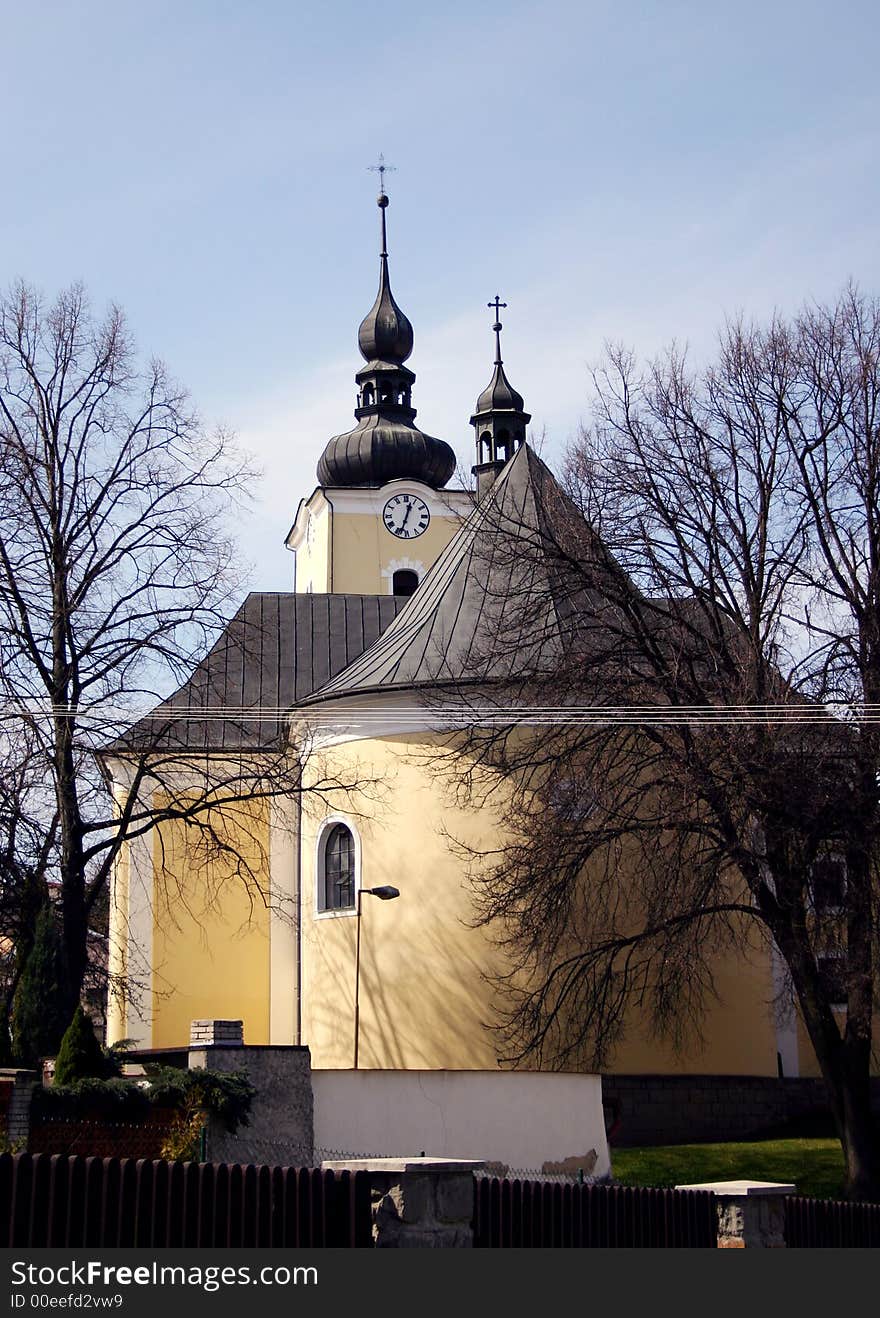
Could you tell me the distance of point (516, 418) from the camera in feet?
147

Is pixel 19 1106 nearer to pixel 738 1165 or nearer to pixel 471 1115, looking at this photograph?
pixel 471 1115

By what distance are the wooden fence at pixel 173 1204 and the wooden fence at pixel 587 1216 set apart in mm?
1004

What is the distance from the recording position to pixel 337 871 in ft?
92.5

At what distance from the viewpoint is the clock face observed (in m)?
44.0

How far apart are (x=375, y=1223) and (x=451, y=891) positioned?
54.4ft

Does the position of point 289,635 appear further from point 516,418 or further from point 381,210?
point 381,210

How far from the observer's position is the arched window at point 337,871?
27875 millimetres

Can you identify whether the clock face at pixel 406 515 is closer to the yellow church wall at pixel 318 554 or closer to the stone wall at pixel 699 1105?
the yellow church wall at pixel 318 554

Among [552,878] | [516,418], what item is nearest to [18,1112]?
[552,878]

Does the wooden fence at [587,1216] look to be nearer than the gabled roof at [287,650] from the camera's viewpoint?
Yes

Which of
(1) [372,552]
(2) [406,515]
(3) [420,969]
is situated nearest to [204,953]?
(3) [420,969]

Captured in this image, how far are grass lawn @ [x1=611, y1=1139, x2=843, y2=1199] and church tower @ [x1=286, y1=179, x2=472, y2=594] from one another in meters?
22.5

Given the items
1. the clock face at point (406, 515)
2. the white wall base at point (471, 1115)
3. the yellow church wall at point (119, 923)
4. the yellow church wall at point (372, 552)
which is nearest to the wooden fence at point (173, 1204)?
the white wall base at point (471, 1115)

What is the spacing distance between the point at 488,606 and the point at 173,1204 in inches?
751
